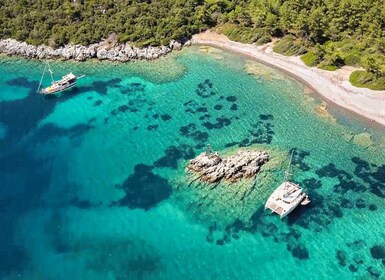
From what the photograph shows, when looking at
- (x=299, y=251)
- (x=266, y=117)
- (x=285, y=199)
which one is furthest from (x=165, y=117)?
(x=299, y=251)

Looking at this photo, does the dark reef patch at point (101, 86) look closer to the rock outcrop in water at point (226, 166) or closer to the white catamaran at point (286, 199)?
the rock outcrop in water at point (226, 166)

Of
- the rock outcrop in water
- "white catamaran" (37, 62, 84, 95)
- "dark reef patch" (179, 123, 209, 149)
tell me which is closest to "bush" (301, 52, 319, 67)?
"dark reef patch" (179, 123, 209, 149)

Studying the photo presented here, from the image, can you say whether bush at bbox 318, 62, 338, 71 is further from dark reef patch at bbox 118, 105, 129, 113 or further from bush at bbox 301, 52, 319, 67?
dark reef patch at bbox 118, 105, 129, 113

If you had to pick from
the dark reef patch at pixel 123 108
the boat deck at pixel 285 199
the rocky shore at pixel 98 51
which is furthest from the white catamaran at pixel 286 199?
the rocky shore at pixel 98 51

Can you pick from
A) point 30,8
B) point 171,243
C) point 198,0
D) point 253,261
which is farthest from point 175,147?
point 30,8

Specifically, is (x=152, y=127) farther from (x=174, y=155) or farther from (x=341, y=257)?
(x=341, y=257)

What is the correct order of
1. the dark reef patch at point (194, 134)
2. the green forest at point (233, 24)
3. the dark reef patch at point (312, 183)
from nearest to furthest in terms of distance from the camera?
the dark reef patch at point (312, 183) < the dark reef patch at point (194, 134) < the green forest at point (233, 24)

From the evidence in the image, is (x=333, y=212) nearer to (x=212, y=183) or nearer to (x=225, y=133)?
(x=212, y=183)
